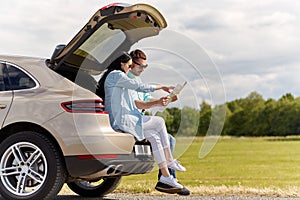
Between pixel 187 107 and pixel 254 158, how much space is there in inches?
1700

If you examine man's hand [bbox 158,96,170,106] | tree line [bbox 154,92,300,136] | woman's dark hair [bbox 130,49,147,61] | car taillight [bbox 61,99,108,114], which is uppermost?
tree line [bbox 154,92,300,136]

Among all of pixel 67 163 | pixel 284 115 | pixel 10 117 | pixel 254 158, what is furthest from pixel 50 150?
pixel 284 115

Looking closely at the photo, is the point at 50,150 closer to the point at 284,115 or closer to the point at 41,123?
the point at 41,123

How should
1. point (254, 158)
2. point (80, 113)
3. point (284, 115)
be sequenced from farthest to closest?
point (284, 115) < point (254, 158) < point (80, 113)

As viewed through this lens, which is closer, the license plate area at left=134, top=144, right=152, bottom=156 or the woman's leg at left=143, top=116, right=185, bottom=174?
the license plate area at left=134, top=144, right=152, bottom=156

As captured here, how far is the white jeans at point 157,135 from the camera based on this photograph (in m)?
6.19

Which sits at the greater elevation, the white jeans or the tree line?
the tree line

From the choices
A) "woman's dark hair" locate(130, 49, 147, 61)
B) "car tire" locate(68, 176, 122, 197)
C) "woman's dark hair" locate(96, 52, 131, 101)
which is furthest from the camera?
Answer: "car tire" locate(68, 176, 122, 197)

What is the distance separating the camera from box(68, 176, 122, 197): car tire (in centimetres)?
734

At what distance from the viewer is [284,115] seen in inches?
2566

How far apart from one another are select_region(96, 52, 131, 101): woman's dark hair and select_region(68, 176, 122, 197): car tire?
55.6 inches

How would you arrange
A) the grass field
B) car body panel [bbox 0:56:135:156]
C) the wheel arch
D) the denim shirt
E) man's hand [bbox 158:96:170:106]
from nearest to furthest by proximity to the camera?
1. car body panel [bbox 0:56:135:156]
2. the wheel arch
3. the denim shirt
4. man's hand [bbox 158:96:170:106]
5. the grass field

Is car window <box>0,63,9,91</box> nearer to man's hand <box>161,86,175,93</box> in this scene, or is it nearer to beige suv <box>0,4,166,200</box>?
beige suv <box>0,4,166,200</box>

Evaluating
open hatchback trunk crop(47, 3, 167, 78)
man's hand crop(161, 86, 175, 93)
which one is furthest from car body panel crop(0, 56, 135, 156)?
man's hand crop(161, 86, 175, 93)
